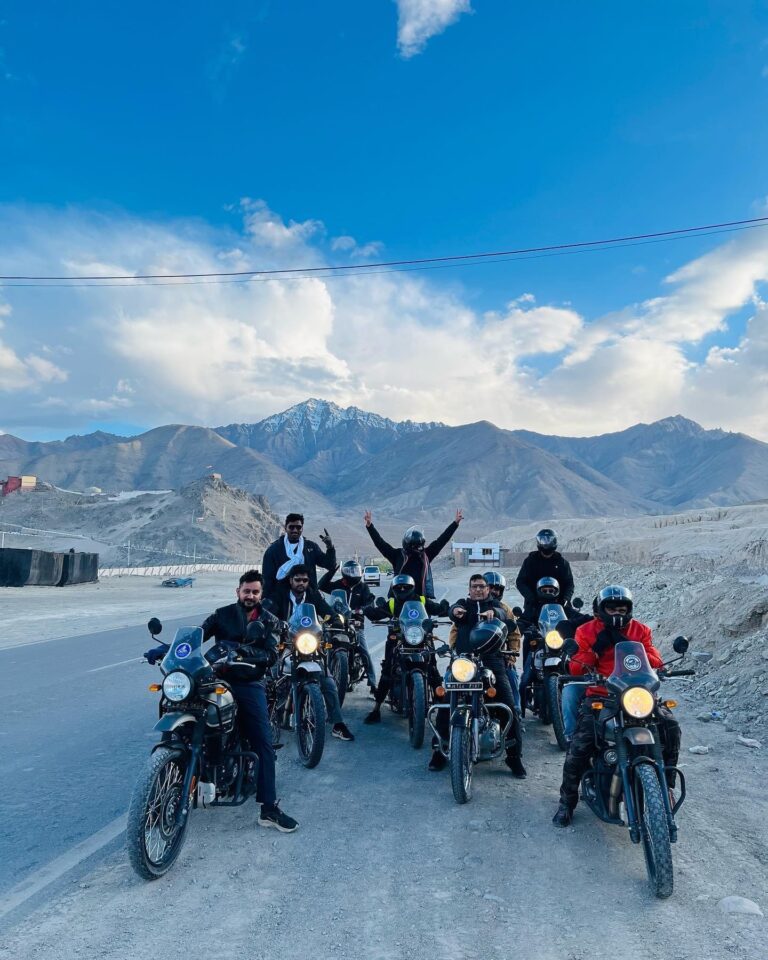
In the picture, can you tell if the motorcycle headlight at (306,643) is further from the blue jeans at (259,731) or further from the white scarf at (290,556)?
the white scarf at (290,556)

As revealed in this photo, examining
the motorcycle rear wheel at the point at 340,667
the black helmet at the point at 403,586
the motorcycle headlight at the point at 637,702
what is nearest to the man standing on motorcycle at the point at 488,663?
the black helmet at the point at 403,586

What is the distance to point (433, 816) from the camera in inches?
203

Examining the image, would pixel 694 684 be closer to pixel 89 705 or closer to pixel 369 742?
pixel 369 742

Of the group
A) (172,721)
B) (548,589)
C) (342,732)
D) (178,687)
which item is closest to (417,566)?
(548,589)

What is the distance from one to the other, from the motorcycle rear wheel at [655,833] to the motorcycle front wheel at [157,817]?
9.20ft

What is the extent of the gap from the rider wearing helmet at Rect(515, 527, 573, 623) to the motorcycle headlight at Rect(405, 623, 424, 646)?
1.83 m

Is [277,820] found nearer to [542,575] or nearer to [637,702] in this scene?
[637,702]

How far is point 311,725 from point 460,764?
60.9 inches

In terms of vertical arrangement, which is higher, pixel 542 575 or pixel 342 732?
pixel 542 575

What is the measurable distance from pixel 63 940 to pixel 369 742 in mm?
4135

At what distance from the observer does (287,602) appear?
788 cm

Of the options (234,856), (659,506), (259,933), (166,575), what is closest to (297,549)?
(234,856)

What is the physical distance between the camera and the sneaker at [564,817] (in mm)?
4988

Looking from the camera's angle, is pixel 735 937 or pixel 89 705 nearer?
pixel 735 937
